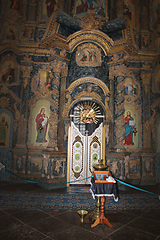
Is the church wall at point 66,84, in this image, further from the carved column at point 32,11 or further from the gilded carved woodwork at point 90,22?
the gilded carved woodwork at point 90,22

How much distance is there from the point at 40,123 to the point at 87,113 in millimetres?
Result: 2392

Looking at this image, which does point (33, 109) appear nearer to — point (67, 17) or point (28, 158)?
point (28, 158)

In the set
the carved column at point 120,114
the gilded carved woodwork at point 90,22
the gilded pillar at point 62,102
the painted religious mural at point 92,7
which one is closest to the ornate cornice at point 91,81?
the gilded pillar at point 62,102

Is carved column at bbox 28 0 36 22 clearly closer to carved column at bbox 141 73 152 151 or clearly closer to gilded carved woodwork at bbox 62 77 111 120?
gilded carved woodwork at bbox 62 77 111 120

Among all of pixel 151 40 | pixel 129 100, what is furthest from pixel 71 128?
pixel 151 40

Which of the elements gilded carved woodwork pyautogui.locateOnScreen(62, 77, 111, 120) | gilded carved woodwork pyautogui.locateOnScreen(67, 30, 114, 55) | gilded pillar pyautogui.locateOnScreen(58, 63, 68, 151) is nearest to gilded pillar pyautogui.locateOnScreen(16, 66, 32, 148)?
gilded pillar pyautogui.locateOnScreen(58, 63, 68, 151)

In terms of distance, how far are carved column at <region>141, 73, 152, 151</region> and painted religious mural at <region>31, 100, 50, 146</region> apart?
491 centimetres

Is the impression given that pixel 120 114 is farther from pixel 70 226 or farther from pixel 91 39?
pixel 70 226

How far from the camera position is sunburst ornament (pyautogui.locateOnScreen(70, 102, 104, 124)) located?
8605 mm

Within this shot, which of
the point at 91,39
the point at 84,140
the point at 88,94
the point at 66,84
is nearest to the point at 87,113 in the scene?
the point at 88,94

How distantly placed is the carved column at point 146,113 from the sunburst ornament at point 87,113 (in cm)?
243

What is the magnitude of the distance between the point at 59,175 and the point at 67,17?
274 inches

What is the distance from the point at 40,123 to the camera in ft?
29.5

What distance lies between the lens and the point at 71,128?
8.55 meters
